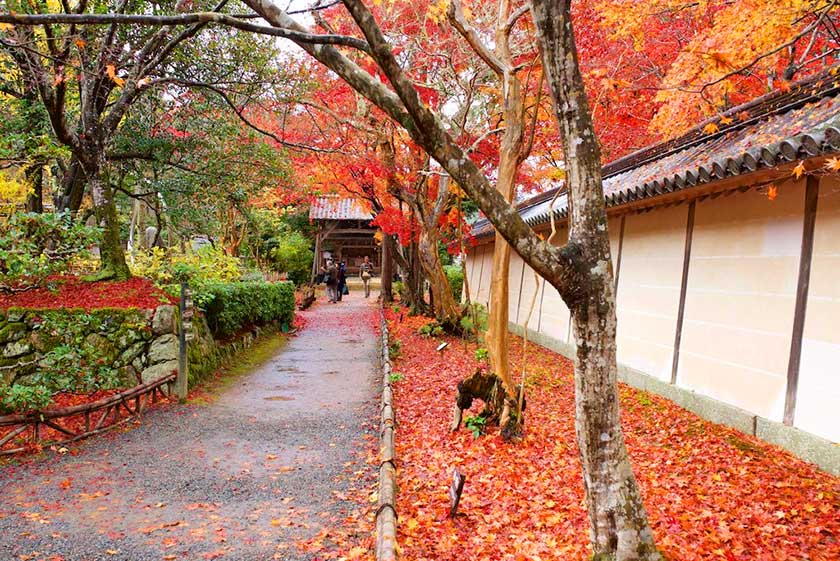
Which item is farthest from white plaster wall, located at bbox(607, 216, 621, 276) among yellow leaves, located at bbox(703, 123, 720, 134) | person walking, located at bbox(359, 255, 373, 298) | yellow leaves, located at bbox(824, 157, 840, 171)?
person walking, located at bbox(359, 255, 373, 298)

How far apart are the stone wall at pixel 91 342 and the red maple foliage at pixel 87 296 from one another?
20 centimetres

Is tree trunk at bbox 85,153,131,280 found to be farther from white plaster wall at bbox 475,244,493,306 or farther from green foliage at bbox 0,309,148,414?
white plaster wall at bbox 475,244,493,306

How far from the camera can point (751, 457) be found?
545 centimetres

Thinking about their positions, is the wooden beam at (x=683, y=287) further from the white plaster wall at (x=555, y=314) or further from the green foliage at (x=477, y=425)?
the white plaster wall at (x=555, y=314)

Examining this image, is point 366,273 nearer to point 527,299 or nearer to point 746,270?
point 527,299

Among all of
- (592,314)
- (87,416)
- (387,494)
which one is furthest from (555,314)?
(592,314)

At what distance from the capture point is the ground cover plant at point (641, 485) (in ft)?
12.9

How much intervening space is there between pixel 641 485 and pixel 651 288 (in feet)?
15.6

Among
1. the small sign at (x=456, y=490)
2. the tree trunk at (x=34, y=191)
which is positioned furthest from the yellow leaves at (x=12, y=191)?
the small sign at (x=456, y=490)

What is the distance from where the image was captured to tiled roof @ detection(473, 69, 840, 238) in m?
4.77

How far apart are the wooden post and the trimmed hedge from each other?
1.49m

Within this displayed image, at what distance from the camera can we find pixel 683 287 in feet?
26.1

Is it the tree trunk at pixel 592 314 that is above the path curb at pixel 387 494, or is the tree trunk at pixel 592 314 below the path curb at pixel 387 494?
above

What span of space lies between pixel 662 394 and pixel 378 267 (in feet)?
90.8
